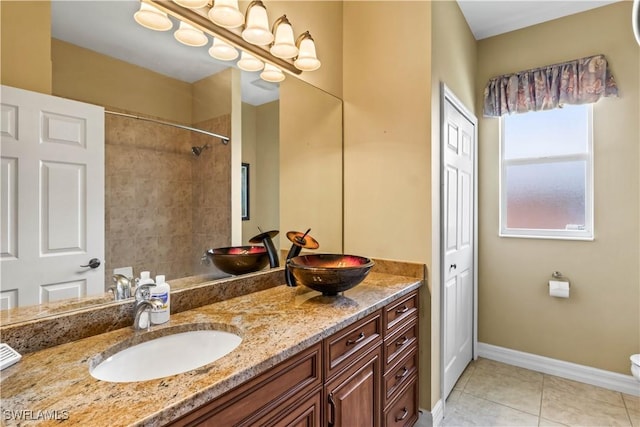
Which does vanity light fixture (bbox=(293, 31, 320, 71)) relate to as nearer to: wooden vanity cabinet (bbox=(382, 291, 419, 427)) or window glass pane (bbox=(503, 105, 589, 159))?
wooden vanity cabinet (bbox=(382, 291, 419, 427))

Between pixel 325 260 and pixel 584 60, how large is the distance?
2.48 meters

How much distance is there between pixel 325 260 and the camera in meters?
1.84

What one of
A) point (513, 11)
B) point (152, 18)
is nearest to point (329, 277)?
point (152, 18)

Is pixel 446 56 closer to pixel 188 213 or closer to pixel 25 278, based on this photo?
pixel 188 213

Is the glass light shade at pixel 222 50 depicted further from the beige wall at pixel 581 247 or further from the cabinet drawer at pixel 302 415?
the beige wall at pixel 581 247

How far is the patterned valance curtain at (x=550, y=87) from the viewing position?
2340 mm

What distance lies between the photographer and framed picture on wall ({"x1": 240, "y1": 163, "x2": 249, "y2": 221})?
1.61 meters

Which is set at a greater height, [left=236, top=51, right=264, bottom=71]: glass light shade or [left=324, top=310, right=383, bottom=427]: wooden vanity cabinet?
[left=236, top=51, right=264, bottom=71]: glass light shade

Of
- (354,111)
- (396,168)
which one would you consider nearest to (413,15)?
(354,111)

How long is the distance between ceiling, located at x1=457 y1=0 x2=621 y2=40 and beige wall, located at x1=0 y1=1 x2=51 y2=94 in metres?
2.51

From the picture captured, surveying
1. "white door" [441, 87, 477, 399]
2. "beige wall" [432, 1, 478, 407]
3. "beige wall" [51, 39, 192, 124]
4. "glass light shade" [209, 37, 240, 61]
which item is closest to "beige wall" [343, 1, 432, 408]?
"beige wall" [432, 1, 478, 407]

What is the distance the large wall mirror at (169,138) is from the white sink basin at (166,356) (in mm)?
246

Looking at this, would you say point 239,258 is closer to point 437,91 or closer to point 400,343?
point 400,343

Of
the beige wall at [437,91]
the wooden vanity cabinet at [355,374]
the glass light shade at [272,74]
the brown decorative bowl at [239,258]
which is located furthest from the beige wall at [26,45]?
the beige wall at [437,91]
